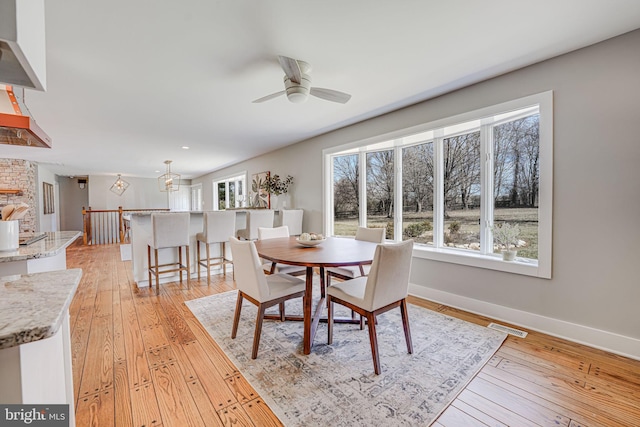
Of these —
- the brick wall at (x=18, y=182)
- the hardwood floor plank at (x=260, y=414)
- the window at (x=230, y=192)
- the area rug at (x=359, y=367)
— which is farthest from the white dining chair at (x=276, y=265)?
the brick wall at (x=18, y=182)

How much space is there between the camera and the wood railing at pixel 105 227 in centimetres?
810

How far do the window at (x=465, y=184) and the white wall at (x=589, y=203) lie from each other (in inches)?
4.2

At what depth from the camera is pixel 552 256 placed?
93.6 inches

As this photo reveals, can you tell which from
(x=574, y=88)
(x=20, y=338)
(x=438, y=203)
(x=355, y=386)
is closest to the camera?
(x=20, y=338)

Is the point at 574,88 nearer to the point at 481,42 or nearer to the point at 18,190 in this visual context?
the point at 481,42

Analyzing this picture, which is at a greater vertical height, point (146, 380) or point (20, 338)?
point (20, 338)

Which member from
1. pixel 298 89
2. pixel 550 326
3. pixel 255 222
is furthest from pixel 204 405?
pixel 255 222

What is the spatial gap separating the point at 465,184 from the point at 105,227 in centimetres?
1015

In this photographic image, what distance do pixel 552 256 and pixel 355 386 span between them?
2.07 metres

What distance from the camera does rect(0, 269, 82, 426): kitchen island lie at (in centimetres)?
58

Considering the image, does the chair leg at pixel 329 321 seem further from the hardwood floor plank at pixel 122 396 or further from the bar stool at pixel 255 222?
the bar stool at pixel 255 222

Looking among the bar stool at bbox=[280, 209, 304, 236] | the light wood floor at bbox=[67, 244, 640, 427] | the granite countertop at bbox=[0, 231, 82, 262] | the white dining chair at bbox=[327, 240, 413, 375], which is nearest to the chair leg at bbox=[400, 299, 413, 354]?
the white dining chair at bbox=[327, 240, 413, 375]

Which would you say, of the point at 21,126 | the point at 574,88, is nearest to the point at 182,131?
the point at 21,126

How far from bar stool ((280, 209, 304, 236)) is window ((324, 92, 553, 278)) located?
1.07 meters
